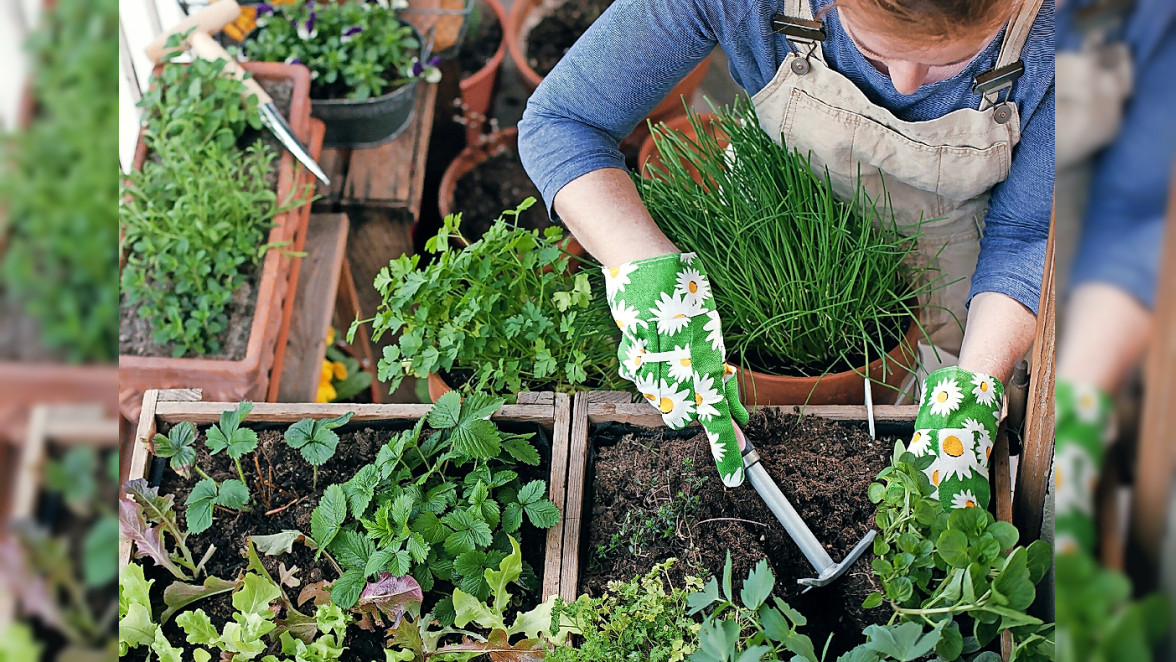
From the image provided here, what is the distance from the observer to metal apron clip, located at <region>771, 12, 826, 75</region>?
1.19 meters

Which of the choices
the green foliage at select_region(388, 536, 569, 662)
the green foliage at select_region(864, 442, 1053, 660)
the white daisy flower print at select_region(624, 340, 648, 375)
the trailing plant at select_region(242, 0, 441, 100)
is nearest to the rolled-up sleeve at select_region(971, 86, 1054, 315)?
the green foliage at select_region(864, 442, 1053, 660)

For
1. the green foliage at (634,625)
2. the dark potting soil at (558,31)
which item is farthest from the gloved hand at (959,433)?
the dark potting soil at (558,31)

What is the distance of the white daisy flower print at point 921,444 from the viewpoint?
41.4 inches

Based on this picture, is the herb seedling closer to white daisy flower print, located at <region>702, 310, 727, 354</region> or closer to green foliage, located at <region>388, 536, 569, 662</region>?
green foliage, located at <region>388, 536, 569, 662</region>

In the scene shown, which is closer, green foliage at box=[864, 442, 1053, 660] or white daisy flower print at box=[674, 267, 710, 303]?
green foliage at box=[864, 442, 1053, 660]

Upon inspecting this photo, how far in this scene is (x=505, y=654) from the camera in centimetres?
94

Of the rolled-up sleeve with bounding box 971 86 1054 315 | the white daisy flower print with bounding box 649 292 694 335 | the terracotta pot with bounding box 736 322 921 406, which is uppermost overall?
the rolled-up sleeve with bounding box 971 86 1054 315

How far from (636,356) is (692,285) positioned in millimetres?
116

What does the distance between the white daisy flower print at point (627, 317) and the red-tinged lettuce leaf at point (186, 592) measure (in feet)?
1.83

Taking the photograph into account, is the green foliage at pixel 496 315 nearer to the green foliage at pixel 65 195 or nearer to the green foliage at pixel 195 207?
the green foliage at pixel 195 207

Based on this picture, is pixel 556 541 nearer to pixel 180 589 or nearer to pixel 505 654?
pixel 505 654

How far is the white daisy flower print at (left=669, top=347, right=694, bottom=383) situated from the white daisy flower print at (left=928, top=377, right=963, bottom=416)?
0.29m

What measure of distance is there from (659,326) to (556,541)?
29cm

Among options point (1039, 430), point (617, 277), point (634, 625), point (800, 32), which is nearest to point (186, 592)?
point (634, 625)
